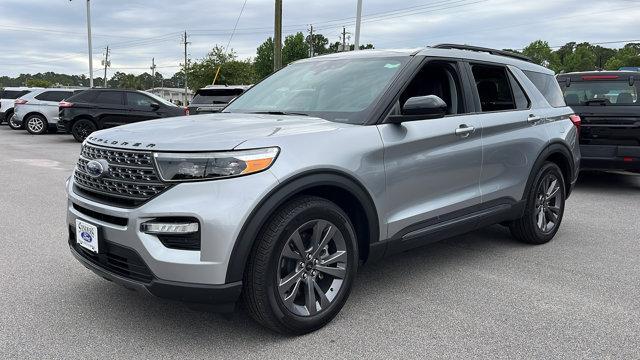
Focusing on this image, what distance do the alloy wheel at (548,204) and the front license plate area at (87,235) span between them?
3897 mm

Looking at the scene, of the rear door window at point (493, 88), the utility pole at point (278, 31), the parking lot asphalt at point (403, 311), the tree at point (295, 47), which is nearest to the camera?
the parking lot asphalt at point (403, 311)

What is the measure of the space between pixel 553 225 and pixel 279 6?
1529cm

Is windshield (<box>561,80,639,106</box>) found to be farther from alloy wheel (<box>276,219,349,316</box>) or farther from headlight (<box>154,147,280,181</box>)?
headlight (<box>154,147,280,181</box>)

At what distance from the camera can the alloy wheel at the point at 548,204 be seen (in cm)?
522

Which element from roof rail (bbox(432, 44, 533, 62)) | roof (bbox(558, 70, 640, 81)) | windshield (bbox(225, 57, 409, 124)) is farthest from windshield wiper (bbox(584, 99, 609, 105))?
windshield (bbox(225, 57, 409, 124))

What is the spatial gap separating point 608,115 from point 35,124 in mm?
18238

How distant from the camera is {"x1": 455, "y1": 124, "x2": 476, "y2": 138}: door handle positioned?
4098 millimetres

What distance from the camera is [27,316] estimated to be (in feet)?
11.3

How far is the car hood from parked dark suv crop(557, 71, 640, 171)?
598 cm

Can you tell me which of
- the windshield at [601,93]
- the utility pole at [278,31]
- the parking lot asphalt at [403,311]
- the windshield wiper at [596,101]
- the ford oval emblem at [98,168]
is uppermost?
the utility pole at [278,31]

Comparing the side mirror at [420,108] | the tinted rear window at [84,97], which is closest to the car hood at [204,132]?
the side mirror at [420,108]

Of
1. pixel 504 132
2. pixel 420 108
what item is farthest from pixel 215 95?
pixel 420 108

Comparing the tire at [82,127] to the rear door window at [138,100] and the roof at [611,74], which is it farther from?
the roof at [611,74]

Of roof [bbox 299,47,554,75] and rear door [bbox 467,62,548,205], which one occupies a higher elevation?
roof [bbox 299,47,554,75]
